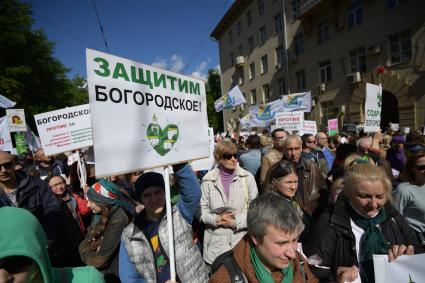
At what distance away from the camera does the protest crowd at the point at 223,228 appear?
5.11 ft

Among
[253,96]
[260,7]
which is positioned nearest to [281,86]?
[253,96]

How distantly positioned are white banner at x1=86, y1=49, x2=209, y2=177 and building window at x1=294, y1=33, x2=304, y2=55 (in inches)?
869

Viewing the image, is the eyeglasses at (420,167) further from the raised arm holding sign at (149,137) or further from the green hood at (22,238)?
the green hood at (22,238)

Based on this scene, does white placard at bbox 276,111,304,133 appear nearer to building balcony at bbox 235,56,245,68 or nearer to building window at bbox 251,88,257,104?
building window at bbox 251,88,257,104

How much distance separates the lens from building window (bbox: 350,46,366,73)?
1717cm

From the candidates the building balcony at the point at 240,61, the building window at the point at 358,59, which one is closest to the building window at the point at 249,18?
the building balcony at the point at 240,61

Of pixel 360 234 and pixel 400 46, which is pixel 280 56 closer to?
pixel 400 46

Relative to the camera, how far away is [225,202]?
3266mm

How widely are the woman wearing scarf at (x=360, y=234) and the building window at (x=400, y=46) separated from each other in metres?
15.6

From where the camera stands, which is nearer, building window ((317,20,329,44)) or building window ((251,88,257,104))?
building window ((317,20,329,44))

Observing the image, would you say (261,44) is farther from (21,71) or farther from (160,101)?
(160,101)

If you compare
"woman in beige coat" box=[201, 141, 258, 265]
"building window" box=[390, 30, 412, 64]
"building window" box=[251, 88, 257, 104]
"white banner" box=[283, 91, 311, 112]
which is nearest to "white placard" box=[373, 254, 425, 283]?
"woman in beige coat" box=[201, 141, 258, 265]

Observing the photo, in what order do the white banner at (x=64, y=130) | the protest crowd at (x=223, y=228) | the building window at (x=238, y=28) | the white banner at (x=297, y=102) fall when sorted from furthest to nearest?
the building window at (x=238, y=28), the white banner at (x=297, y=102), the white banner at (x=64, y=130), the protest crowd at (x=223, y=228)

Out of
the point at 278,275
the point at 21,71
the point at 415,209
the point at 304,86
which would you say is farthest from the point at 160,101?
the point at 21,71
